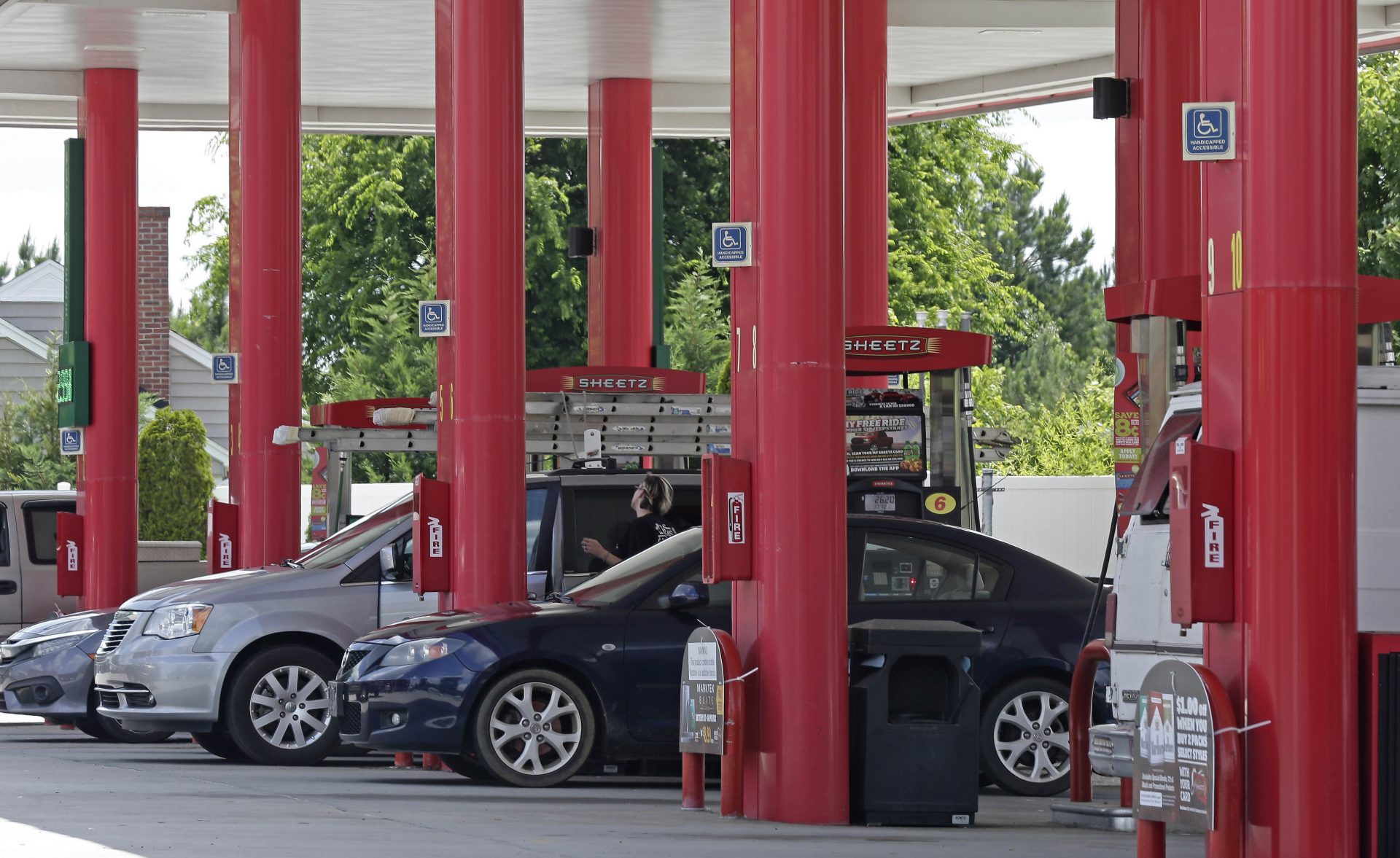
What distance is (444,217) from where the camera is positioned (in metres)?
15.8

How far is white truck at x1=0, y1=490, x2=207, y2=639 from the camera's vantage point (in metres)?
20.9

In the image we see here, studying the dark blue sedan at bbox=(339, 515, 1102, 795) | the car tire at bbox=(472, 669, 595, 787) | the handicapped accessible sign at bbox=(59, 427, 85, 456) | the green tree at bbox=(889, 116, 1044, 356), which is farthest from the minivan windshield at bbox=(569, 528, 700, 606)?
the green tree at bbox=(889, 116, 1044, 356)

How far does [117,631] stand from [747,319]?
20.4 ft

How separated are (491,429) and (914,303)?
32283mm

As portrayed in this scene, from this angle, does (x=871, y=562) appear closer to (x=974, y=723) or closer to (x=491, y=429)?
(x=974, y=723)

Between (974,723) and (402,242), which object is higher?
(402,242)

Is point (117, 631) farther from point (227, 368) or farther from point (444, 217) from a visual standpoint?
point (227, 368)

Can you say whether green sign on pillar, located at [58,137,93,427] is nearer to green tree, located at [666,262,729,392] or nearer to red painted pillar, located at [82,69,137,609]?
red painted pillar, located at [82,69,137,609]

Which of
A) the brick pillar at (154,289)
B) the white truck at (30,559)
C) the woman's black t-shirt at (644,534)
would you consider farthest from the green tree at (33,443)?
the woman's black t-shirt at (644,534)

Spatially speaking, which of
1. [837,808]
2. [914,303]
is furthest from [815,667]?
[914,303]

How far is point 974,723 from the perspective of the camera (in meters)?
11.2

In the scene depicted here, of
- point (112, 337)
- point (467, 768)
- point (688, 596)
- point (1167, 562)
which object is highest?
point (112, 337)

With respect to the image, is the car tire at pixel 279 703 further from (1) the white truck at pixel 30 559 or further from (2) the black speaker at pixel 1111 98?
(2) the black speaker at pixel 1111 98

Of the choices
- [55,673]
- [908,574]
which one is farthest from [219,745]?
[908,574]
